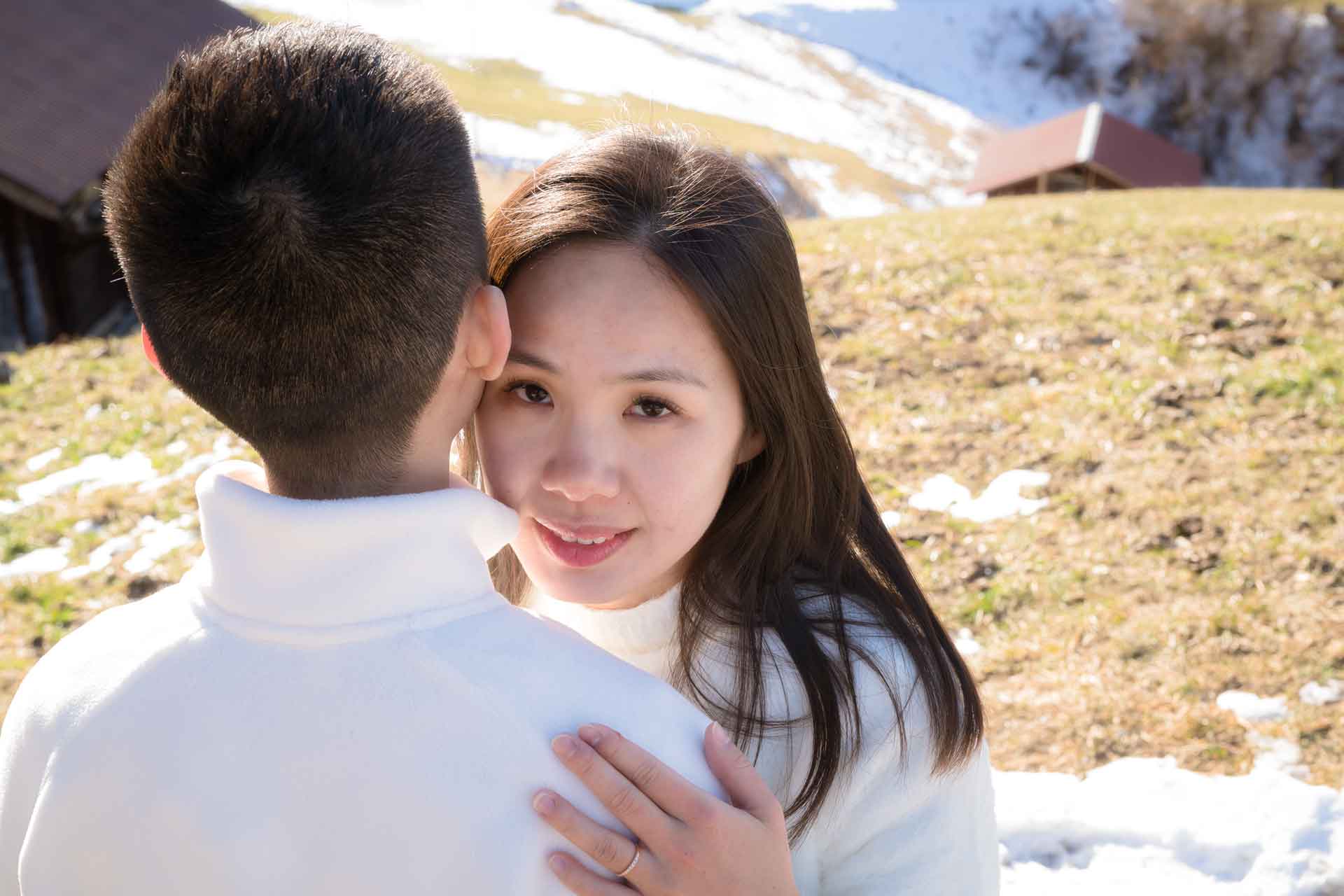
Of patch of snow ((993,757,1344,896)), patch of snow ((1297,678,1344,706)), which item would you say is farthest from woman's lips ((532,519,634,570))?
patch of snow ((1297,678,1344,706))

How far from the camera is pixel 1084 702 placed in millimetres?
3393

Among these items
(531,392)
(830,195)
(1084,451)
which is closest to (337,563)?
(531,392)

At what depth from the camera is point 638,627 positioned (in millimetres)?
2064

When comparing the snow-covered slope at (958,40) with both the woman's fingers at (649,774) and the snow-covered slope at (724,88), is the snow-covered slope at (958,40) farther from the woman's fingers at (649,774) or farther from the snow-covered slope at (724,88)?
the woman's fingers at (649,774)

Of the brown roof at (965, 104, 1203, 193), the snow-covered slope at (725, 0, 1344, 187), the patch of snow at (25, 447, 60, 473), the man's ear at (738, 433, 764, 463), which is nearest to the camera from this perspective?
the man's ear at (738, 433, 764, 463)

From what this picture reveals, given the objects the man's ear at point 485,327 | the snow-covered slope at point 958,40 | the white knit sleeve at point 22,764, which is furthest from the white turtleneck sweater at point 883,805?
the snow-covered slope at point 958,40

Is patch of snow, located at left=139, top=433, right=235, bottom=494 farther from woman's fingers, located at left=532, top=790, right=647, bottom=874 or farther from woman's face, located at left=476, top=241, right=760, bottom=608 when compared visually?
woman's fingers, located at left=532, top=790, right=647, bottom=874

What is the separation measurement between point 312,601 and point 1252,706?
2.91 meters

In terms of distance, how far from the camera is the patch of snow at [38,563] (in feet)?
14.3

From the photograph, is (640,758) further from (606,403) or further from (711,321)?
(711,321)

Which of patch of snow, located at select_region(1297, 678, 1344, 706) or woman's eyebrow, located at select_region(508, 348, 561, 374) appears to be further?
patch of snow, located at select_region(1297, 678, 1344, 706)

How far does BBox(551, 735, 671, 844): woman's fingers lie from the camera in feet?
3.72

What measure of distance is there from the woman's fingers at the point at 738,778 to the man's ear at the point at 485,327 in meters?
0.49

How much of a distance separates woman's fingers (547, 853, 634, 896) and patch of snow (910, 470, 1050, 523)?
3385 millimetres
